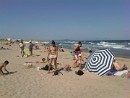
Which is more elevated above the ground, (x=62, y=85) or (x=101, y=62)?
(x=101, y=62)

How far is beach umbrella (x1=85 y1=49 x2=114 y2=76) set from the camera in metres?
10.4

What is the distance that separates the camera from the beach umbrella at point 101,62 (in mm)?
10406

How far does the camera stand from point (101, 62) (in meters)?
10.6

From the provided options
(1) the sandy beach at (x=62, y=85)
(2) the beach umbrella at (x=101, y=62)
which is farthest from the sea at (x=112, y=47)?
(1) the sandy beach at (x=62, y=85)

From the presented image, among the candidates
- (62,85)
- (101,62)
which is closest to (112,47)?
(101,62)

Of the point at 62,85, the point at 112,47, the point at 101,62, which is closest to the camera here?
the point at 62,85

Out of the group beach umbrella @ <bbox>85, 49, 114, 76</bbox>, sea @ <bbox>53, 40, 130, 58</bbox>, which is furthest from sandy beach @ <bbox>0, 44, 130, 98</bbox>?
sea @ <bbox>53, 40, 130, 58</bbox>

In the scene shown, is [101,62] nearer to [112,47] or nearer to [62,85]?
[62,85]

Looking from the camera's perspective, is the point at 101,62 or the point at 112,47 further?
the point at 112,47

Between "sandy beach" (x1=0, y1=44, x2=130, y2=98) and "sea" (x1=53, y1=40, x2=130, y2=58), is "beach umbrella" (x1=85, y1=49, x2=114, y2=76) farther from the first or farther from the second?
"sea" (x1=53, y1=40, x2=130, y2=58)

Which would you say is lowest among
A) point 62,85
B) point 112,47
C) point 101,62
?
point 112,47

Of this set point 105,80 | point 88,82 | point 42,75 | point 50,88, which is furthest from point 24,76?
point 105,80

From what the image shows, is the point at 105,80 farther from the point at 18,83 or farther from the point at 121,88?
the point at 18,83

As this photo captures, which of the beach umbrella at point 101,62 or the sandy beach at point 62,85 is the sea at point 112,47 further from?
the sandy beach at point 62,85
